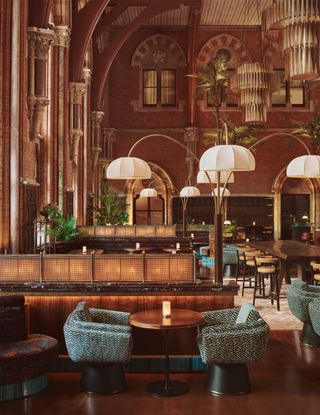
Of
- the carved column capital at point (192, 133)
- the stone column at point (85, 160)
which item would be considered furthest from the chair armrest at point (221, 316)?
the carved column capital at point (192, 133)

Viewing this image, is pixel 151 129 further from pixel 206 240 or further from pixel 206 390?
pixel 206 390

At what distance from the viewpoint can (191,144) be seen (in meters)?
22.0

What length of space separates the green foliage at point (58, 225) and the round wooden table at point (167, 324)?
6.53 meters

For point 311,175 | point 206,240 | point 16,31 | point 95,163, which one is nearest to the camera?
point 311,175

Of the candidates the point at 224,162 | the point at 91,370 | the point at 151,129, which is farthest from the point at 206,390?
the point at 151,129

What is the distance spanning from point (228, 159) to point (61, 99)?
9.01m

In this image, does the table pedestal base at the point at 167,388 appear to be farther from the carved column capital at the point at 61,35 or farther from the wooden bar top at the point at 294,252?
the carved column capital at the point at 61,35

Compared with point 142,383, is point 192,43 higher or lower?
higher

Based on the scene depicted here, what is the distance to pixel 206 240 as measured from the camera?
15.6 metres

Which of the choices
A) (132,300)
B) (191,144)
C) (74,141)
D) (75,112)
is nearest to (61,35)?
(75,112)

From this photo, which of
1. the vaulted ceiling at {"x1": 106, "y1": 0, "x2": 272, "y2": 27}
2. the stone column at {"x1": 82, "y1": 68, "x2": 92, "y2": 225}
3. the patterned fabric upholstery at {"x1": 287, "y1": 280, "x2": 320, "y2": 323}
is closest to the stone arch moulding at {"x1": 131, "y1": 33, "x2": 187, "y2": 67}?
the vaulted ceiling at {"x1": 106, "y1": 0, "x2": 272, "y2": 27}

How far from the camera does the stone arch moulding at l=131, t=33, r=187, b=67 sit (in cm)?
2227

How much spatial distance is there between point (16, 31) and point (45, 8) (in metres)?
1.07

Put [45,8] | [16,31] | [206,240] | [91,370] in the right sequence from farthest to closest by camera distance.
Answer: [206,240] < [45,8] < [16,31] < [91,370]
